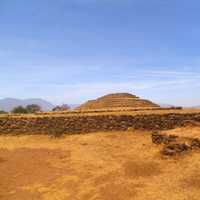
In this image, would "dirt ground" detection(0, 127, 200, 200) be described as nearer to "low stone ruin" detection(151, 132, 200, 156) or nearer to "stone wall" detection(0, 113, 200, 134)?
"low stone ruin" detection(151, 132, 200, 156)

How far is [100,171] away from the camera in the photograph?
1397cm

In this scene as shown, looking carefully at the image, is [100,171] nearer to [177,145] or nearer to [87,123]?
[177,145]

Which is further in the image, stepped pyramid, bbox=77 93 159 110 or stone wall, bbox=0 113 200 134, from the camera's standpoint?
stepped pyramid, bbox=77 93 159 110

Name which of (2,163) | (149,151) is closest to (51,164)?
(2,163)

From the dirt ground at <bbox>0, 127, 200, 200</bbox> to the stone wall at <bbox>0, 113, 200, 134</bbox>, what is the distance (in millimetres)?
941

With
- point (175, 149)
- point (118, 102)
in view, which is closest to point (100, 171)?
point (175, 149)

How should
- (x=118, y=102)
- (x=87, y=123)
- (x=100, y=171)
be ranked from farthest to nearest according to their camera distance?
(x=118, y=102) → (x=87, y=123) → (x=100, y=171)

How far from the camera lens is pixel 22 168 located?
15359 millimetres

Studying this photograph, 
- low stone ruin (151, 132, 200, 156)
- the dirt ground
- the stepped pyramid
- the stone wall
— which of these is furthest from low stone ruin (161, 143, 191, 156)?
the stepped pyramid

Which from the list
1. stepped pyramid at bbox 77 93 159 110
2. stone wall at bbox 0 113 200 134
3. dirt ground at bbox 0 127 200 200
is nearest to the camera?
dirt ground at bbox 0 127 200 200

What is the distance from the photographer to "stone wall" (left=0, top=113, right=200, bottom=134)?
65.9 ft

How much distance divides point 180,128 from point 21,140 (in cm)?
1052

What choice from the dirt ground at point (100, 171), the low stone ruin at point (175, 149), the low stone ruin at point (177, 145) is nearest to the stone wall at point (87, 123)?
the dirt ground at point (100, 171)

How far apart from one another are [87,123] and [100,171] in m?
8.37
